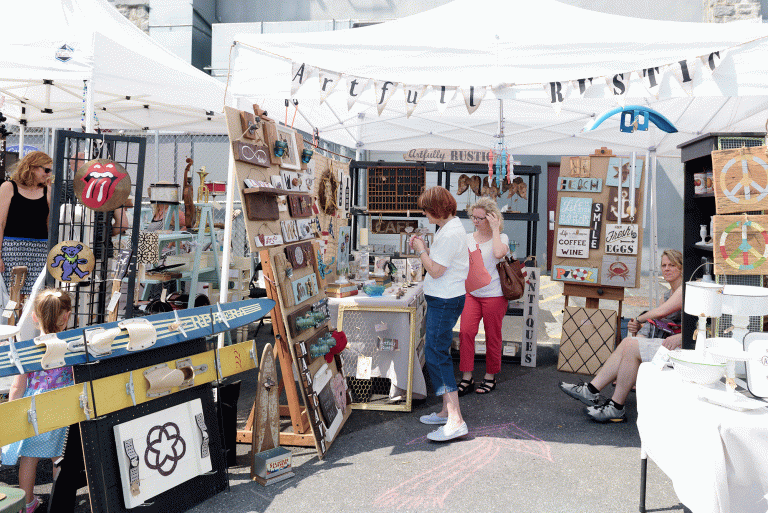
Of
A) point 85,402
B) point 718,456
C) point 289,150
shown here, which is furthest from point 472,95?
point 85,402

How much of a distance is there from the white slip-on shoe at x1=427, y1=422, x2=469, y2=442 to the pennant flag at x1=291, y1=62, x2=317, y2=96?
8.55ft

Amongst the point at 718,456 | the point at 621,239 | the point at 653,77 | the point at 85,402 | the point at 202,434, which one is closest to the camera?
the point at 718,456

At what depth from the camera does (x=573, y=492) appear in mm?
2982

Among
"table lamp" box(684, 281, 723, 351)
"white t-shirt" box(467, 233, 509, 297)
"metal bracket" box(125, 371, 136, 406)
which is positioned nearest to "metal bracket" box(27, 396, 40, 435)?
"metal bracket" box(125, 371, 136, 406)

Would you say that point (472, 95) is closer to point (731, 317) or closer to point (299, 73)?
point (299, 73)

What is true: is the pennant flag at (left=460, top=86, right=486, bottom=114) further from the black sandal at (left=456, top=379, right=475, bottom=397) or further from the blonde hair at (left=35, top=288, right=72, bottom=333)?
the blonde hair at (left=35, top=288, right=72, bottom=333)

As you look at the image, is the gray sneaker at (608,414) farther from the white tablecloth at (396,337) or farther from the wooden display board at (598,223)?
the wooden display board at (598,223)

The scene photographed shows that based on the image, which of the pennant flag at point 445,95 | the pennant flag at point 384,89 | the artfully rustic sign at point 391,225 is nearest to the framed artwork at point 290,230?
the pennant flag at point 384,89

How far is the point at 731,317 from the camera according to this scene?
9.29 feet

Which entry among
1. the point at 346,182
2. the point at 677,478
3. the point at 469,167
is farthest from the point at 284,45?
the point at 677,478

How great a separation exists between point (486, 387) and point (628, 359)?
4.01 feet

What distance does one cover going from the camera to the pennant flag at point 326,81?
4.10 m

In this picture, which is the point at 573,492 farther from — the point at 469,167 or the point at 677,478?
the point at 469,167

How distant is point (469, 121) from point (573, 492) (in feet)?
16.5
